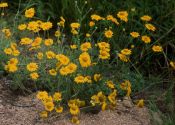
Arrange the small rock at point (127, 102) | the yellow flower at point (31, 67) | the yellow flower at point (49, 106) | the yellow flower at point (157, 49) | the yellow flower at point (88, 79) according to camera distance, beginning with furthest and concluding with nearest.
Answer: the yellow flower at point (157, 49) → the small rock at point (127, 102) → the yellow flower at point (31, 67) → the yellow flower at point (88, 79) → the yellow flower at point (49, 106)

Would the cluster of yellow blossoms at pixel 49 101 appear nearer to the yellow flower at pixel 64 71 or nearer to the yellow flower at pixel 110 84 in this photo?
the yellow flower at pixel 64 71

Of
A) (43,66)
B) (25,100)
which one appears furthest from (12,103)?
(43,66)

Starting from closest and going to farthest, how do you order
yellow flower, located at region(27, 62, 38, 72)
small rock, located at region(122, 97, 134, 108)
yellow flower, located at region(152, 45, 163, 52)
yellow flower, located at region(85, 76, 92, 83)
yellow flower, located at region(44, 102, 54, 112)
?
yellow flower, located at region(44, 102, 54, 112) < yellow flower, located at region(85, 76, 92, 83) < yellow flower, located at region(27, 62, 38, 72) < small rock, located at region(122, 97, 134, 108) < yellow flower, located at region(152, 45, 163, 52)

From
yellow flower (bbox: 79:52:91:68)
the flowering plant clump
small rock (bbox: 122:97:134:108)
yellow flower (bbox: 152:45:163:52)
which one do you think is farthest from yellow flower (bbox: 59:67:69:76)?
yellow flower (bbox: 152:45:163:52)

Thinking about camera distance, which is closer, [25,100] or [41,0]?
[25,100]

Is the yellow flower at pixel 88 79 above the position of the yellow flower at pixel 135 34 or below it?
below

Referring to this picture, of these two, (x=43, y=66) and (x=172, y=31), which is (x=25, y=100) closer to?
(x=43, y=66)

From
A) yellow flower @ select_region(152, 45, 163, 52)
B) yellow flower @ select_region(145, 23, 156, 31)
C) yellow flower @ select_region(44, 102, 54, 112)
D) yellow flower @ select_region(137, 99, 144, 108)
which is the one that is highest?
yellow flower @ select_region(145, 23, 156, 31)

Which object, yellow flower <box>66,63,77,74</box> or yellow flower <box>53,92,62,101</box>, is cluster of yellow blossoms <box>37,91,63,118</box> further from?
yellow flower <box>66,63,77,74</box>

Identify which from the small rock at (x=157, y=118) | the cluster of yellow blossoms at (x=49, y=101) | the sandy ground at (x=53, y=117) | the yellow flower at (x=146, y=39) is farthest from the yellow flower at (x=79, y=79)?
the yellow flower at (x=146, y=39)
